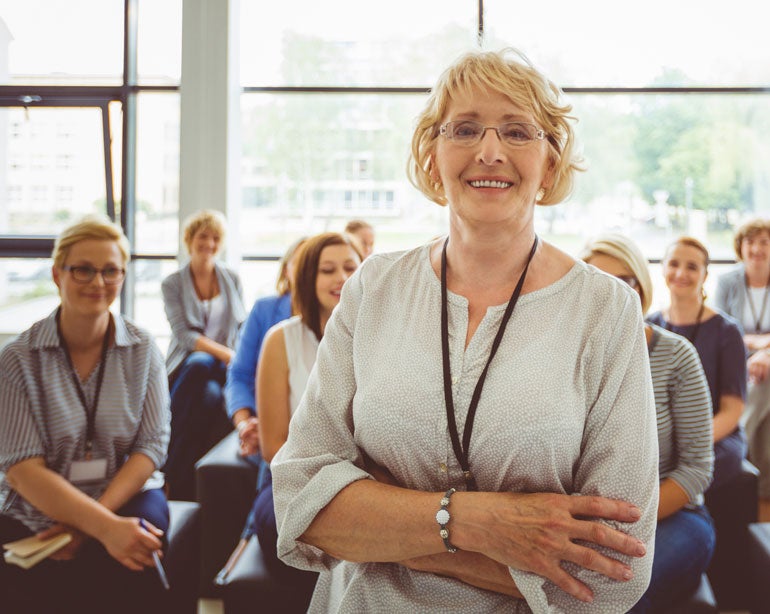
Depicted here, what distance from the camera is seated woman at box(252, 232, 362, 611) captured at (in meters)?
2.64

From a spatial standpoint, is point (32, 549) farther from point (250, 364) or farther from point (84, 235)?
point (250, 364)

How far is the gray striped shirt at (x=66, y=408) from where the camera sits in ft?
7.79

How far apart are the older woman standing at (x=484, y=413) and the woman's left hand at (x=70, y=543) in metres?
1.27

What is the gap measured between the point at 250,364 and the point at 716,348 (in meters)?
2.07

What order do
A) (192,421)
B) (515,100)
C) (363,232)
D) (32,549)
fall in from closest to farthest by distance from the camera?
1. (515,100)
2. (32,549)
3. (192,421)
4. (363,232)

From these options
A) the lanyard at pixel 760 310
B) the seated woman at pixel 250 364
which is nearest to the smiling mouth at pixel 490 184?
the seated woman at pixel 250 364

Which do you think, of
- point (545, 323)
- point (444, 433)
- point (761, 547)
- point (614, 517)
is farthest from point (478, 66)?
point (761, 547)

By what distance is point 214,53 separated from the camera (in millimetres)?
6375

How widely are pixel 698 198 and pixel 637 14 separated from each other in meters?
1.69

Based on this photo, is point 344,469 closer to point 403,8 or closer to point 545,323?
point 545,323

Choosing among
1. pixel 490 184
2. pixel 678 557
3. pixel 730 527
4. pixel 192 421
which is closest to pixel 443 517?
pixel 490 184

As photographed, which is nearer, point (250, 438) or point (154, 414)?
point (154, 414)

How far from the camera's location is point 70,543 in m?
2.32

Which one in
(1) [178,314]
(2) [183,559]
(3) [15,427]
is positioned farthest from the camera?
(1) [178,314]
